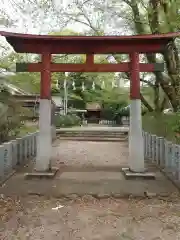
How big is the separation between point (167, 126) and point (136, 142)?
8.02ft

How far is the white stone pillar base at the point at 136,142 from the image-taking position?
30.7 feet

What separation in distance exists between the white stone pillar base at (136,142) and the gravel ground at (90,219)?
8.75 ft

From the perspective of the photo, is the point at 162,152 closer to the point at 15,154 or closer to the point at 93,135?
the point at 15,154

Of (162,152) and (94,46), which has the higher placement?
(94,46)

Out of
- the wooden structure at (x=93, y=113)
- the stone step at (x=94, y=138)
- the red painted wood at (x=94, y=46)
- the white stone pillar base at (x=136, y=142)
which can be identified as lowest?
the stone step at (x=94, y=138)

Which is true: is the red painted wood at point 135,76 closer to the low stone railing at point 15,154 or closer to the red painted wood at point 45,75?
the red painted wood at point 45,75

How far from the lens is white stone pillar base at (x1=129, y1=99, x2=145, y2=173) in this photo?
30.7 ft

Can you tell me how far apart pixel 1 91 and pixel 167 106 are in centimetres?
1367

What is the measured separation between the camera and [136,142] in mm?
9430

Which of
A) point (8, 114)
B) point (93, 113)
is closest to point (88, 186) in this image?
point (8, 114)

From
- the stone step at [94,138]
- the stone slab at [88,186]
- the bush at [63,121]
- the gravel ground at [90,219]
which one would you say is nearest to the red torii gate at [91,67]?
the stone slab at [88,186]

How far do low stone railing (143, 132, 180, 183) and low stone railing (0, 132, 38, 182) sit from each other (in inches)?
194

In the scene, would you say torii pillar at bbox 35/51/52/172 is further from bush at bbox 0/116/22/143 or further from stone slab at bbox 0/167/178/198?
bush at bbox 0/116/22/143

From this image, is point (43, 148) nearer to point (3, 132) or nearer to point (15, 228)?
point (3, 132)
